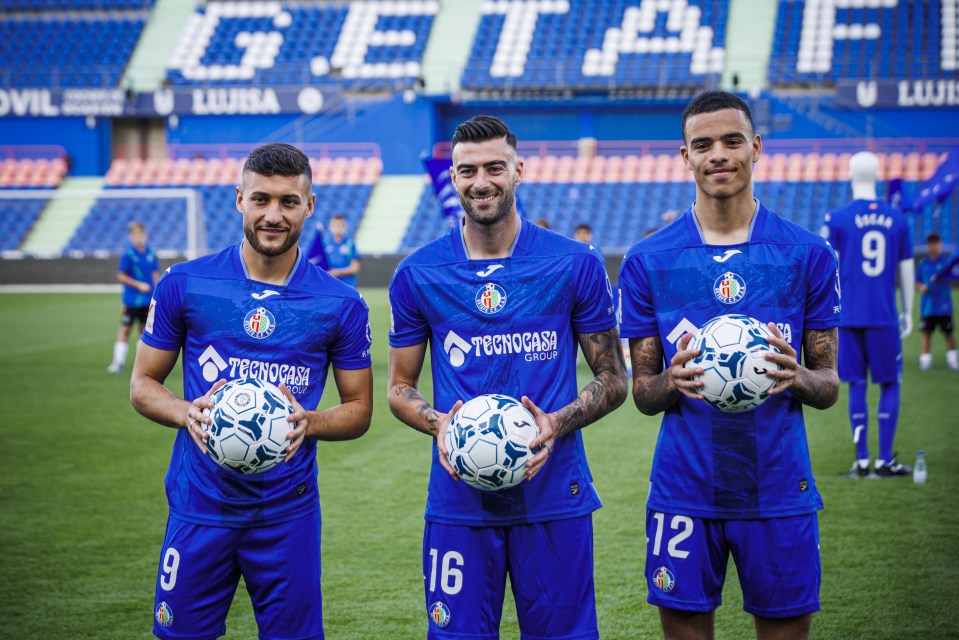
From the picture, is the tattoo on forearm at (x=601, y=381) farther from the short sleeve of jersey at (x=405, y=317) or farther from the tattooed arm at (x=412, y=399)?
the short sleeve of jersey at (x=405, y=317)

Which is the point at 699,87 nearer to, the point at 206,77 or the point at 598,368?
the point at 206,77

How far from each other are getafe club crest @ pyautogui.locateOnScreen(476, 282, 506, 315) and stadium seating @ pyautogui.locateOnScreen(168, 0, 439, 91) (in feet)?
91.5

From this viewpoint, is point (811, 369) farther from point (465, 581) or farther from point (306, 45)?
point (306, 45)

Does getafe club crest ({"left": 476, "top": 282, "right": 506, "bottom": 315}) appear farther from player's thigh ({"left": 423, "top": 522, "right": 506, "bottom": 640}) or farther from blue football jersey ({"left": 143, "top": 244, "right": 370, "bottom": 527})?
player's thigh ({"left": 423, "top": 522, "right": 506, "bottom": 640})

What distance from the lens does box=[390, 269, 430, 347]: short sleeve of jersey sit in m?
3.61

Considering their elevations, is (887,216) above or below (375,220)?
below

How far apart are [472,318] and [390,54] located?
2973 cm

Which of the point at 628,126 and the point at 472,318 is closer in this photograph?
the point at 472,318

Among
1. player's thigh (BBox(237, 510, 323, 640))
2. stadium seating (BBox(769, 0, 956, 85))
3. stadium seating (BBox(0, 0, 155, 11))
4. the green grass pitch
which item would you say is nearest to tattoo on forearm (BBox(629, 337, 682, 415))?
player's thigh (BBox(237, 510, 323, 640))

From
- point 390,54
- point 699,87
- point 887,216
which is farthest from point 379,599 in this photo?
point 390,54

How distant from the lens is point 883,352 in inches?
295

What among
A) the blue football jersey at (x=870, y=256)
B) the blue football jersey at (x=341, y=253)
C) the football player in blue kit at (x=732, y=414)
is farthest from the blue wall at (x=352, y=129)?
the football player in blue kit at (x=732, y=414)

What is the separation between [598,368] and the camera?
143 inches

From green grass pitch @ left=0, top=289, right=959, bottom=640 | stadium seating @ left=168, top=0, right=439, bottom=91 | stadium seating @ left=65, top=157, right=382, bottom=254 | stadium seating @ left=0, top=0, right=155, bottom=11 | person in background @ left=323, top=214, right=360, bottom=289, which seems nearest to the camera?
green grass pitch @ left=0, top=289, right=959, bottom=640
